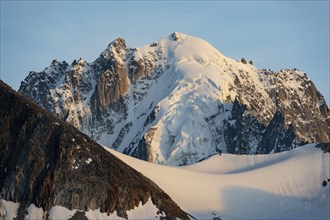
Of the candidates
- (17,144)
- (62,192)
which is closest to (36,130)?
(17,144)

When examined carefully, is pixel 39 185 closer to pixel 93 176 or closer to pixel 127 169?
pixel 93 176

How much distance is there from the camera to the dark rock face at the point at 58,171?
180875mm

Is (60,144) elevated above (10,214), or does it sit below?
above

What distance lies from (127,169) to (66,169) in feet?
60.0

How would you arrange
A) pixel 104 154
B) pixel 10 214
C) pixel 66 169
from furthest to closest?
1. pixel 104 154
2. pixel 66 169
3. pixel 10 214

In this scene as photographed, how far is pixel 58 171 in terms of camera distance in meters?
184

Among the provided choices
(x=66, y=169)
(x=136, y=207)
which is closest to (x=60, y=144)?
(x=66, y=169)

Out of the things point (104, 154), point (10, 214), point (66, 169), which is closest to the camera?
point (10, 214)

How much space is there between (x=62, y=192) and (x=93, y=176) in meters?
8.92

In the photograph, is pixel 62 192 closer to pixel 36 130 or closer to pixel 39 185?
pixel 39 185

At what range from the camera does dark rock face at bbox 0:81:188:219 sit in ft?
593

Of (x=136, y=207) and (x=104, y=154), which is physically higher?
(x=104, y=154)

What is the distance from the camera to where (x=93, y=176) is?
188 meters

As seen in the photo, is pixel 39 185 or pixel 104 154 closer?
pixel 39 185
